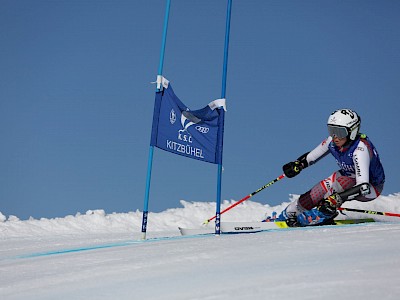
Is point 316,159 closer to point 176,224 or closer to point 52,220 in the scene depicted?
point 176,224

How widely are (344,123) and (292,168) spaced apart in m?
1.17

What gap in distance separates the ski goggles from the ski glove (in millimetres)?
888

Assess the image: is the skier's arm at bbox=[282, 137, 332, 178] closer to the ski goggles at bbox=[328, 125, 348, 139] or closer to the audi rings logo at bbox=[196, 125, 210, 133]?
the ski goggles at bbox=[328, 125, 348, 139]

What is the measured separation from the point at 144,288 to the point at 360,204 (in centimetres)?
731

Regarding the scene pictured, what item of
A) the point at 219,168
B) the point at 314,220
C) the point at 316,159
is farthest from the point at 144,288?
the point at 316,159

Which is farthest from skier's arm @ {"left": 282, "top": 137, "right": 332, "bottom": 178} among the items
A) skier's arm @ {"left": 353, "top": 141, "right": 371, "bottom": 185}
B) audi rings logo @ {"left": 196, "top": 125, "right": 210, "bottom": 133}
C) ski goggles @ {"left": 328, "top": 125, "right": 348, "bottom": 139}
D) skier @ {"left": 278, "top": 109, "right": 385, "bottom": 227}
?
audi rings logo @ {"left": 196, "top": 125, "right": 210, "bottom": 133}

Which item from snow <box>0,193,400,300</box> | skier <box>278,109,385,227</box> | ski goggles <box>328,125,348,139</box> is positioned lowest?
snow <box>0,193,400,300</box>

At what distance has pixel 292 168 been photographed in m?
7.66

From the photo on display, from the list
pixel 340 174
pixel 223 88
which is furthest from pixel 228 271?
pixel 340 174

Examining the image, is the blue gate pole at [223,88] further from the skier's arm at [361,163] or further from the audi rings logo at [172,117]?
the skier's arm at [361,163]

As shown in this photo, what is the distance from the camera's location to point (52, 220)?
34.1 ft

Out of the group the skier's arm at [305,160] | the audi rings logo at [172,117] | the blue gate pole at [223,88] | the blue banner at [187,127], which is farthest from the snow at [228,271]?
the skier's arm at [305,160]

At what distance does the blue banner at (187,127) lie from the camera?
20.5 ft

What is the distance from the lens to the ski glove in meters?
7.65
